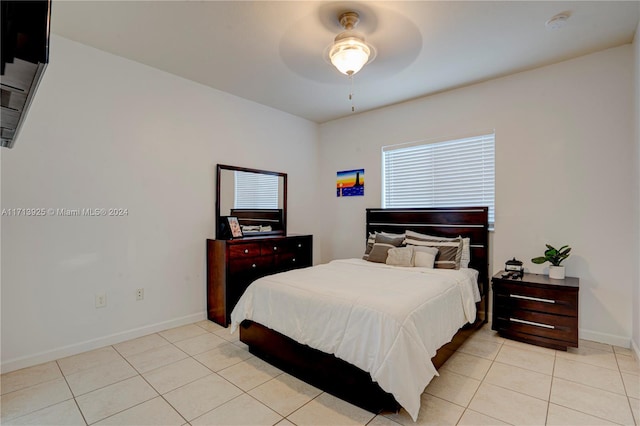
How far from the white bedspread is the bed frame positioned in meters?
0.12

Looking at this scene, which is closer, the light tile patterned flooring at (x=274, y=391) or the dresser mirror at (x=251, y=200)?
the light tile patterned flooring at (x=274, y=391)

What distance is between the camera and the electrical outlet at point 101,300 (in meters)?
2.84

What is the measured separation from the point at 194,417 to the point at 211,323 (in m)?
1.72

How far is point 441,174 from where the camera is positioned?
3873 mm

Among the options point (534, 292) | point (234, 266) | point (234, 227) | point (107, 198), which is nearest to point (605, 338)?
point (534, 292)

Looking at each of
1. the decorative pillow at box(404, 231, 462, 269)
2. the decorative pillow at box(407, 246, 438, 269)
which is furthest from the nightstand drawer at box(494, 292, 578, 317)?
the decorative pillow at box(407, 246, 438, 269)

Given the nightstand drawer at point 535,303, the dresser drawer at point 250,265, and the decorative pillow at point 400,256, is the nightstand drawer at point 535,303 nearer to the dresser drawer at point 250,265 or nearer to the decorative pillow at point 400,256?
the decorative pillow at point 400,256

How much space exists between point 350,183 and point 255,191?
57.0 inches

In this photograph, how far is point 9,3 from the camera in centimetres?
63

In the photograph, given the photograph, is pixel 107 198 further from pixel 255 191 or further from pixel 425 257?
pixel 425 257

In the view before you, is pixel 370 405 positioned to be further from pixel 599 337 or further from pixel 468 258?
pixel 599 337

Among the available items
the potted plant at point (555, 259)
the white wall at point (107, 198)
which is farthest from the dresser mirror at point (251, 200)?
the potted plant at point (555, 259)

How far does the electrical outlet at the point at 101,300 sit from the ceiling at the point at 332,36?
224 centimetres

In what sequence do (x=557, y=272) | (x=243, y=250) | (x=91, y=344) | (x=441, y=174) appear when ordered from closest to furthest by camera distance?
(x=91, y=344), (x=557, y=272), (x=243, y=250), (x=441, y=174)
